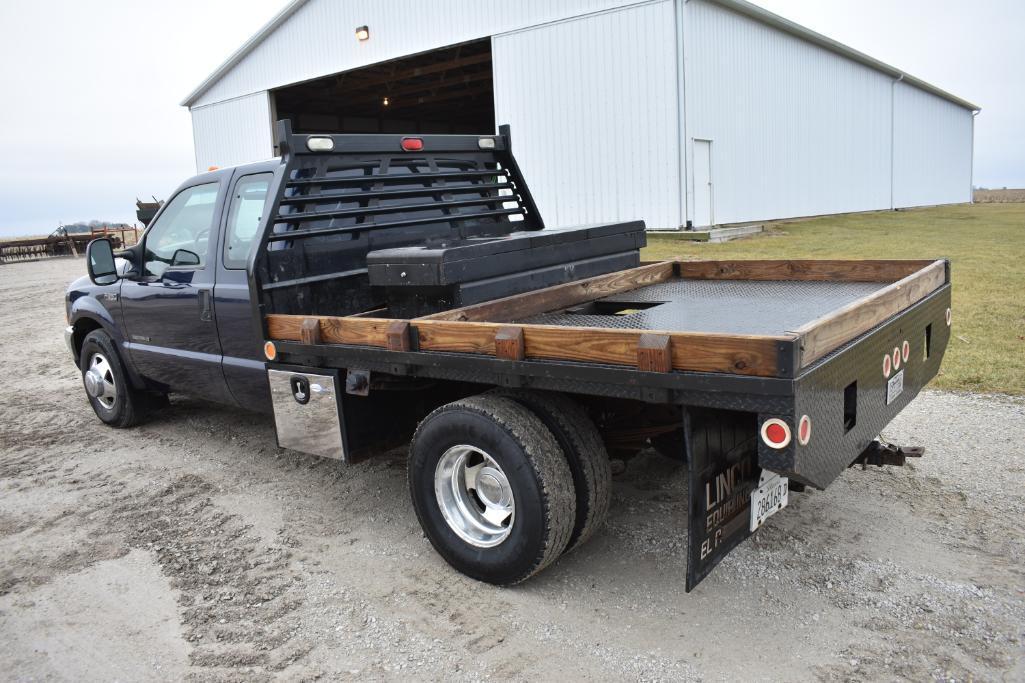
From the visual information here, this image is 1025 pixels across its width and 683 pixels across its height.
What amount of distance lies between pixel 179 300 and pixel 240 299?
2.46ft

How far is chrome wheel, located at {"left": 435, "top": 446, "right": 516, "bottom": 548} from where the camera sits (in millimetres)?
3543

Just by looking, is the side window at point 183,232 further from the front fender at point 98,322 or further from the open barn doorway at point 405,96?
the open barn doorway at point 405,96

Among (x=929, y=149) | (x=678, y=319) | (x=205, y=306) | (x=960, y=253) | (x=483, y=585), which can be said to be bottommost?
(x=483, y=585)

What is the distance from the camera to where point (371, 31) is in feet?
67.7

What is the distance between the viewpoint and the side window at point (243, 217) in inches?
189

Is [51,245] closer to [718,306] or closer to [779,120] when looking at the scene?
[779,120]

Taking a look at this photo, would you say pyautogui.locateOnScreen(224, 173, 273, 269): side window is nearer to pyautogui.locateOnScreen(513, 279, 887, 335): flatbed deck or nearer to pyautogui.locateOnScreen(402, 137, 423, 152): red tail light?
pyautogui.locateOnScreen(402, 137, 423, 152): red tail light

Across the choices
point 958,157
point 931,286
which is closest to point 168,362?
point 931,286

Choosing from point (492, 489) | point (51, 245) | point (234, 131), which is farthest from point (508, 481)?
point (51, 245)

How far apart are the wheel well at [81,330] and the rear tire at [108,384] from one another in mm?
116

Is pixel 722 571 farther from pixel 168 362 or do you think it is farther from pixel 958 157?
pixel 958 157

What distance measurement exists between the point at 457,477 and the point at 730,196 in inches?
657

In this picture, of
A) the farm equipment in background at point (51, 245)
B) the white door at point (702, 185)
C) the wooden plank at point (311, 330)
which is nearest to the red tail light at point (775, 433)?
the wooden plank at point (311, 330)

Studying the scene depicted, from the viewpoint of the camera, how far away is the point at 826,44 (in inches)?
925
